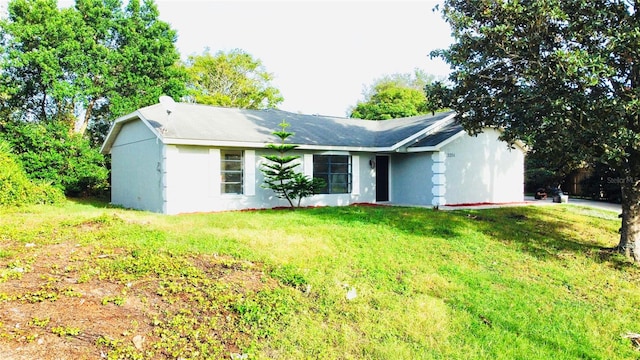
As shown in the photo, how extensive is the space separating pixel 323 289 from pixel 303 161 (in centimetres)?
823

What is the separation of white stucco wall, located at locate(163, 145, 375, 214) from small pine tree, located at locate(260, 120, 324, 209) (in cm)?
34

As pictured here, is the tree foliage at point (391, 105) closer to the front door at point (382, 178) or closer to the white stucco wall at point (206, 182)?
the front door at point (382, 178)

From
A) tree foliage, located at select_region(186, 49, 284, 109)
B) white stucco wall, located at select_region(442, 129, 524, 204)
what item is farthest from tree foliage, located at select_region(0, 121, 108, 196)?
white stucco wall, located at select_region(442, 129, 524, 204)

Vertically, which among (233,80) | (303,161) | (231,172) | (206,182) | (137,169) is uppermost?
(233,80)

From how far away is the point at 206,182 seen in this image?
39.4ft

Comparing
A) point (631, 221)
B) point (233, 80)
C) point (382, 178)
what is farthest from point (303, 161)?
point (233, 80)

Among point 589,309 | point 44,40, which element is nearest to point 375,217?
point 589,309

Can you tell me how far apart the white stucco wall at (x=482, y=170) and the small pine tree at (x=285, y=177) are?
491cm

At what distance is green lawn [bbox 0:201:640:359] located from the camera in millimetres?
4285

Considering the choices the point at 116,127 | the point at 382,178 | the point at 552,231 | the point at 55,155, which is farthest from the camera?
the point at 55,155

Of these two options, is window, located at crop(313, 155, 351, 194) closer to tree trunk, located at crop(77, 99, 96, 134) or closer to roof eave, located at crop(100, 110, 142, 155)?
roof eave, located at crop(100, 110, 142, 155)

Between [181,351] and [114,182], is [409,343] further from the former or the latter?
[114,182]

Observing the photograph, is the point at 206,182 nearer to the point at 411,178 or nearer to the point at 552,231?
the point at 411,178

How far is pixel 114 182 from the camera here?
627 inches
